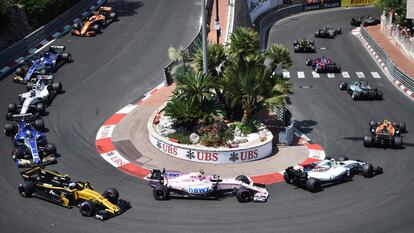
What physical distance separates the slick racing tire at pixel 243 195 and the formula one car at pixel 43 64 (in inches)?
760

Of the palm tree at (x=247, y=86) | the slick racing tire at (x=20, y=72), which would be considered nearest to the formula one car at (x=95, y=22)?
the slick racing tire at (x=20, y=72)

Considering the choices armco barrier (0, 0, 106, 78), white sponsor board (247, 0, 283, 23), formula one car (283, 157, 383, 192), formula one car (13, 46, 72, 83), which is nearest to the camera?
formula one car (283, 157, 383, 192)

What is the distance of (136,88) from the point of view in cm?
3772

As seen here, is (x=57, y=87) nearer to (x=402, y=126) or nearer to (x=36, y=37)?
(x=36, y=37)

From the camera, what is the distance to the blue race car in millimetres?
25781

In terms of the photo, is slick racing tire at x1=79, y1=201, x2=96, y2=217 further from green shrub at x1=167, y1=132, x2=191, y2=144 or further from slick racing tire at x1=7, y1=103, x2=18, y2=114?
slick racing tire at x1=7, y1=103, x2=18, y2=114

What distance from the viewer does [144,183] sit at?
2441cm

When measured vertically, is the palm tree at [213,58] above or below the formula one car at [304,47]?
above

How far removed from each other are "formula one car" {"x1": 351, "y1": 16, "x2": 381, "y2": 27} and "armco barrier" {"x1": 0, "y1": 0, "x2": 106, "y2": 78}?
2693 cm

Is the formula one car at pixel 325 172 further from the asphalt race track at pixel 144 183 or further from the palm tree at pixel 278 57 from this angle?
the palm tree at pixel 278 57

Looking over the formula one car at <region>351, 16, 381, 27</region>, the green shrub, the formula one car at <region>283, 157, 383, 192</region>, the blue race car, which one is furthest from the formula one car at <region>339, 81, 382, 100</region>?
the formula one car at <region>351, 16, 381, 27</region>

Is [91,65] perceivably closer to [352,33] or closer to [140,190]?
[140,190]

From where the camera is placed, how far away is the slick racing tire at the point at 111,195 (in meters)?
22.0

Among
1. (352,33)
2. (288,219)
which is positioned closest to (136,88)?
(288,219)
